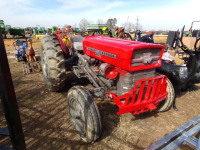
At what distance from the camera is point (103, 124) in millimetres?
2746

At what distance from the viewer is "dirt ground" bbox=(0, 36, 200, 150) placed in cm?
233

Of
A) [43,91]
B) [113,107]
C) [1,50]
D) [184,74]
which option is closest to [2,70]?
[1,50]

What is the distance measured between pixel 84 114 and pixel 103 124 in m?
0.62

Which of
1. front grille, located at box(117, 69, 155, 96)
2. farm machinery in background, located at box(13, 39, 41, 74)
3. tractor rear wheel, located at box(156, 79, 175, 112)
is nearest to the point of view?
front grille, located at box(117, 69, 155, 96)

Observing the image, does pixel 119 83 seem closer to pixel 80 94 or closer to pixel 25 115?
pixel 80 94

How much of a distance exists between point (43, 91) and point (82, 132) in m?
2.14

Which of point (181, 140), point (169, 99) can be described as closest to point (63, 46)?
point (169, 99)

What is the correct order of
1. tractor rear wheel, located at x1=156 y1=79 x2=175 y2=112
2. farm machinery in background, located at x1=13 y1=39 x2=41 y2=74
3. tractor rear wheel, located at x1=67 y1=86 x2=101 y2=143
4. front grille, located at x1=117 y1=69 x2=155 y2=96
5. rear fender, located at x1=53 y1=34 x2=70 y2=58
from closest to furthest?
tractor rear wheel, located at x1=67 y1=86 x2=101 y2=143 → front grille, located at x1=117 y1=69 x2=155 y2=96 → tractor rear wheel, located at x1=156 y1=79 x2=175 y2=112 → rear fender, located at x1=53 y1=34 x2=70 y2=58 → farm machinery in background, located at x1=13 y1=39 x2=41 y2=74

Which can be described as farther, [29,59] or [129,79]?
[29,59]

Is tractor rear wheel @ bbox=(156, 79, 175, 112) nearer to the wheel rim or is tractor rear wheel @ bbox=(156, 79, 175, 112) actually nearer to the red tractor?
the red tractor

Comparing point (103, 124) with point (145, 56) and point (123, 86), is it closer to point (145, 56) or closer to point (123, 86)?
point (123, 86)

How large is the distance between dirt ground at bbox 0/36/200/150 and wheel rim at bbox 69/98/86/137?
15 cm

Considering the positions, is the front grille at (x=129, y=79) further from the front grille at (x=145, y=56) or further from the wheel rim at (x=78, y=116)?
the wheel rim at (x=78, y=116)

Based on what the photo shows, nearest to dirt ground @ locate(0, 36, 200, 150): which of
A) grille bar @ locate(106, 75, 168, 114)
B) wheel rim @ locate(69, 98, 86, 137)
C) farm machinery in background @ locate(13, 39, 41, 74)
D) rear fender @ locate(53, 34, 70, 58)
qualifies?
wheel rim @ locate(69, 98, 86, 137)
